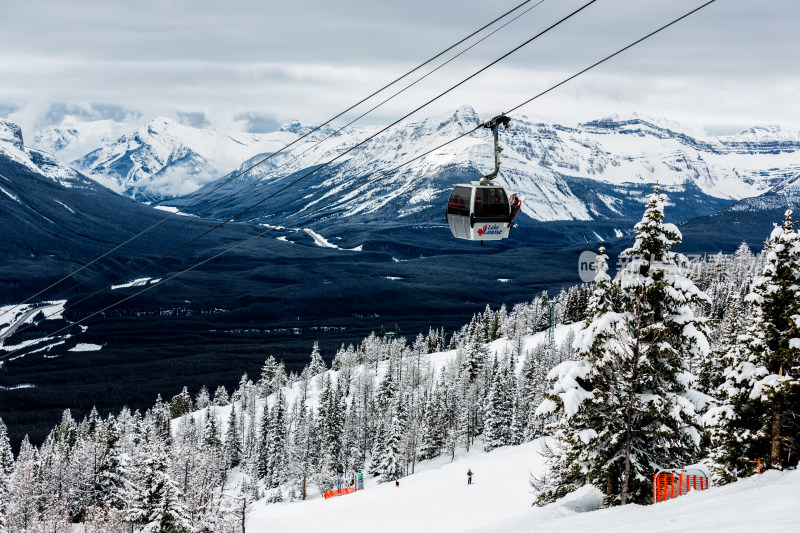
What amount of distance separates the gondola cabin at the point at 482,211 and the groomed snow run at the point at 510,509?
10.3m

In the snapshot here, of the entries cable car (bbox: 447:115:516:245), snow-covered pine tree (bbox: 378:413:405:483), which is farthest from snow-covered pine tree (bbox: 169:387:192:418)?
cable car (bbox: 447:115:516:245)

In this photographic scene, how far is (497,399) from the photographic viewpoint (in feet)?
295

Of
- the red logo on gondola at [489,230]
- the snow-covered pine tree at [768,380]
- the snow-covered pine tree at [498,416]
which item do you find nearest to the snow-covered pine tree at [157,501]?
the red logo on gondola at [489,230]

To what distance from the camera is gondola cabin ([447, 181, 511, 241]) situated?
21234 millimetres

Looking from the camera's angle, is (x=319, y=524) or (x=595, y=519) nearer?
(x=595, y=519)

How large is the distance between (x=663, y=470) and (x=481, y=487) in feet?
127

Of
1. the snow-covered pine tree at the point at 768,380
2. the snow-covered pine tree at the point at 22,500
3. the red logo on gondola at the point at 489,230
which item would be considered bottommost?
the snow-covered pine tree at the point at 22,500

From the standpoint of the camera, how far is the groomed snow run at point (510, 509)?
59.0 feet

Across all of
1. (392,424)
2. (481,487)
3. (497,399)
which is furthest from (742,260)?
(481,487)

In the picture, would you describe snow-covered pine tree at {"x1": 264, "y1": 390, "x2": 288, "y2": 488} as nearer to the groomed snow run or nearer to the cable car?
the groomed snow run

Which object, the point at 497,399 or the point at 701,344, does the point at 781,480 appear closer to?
the point at 701,344

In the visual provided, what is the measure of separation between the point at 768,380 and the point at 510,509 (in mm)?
29791

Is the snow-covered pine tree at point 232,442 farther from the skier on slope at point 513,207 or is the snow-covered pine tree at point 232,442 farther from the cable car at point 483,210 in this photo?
the skier on slope at point 513,207

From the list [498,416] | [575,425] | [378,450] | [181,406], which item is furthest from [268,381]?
[575,425]
